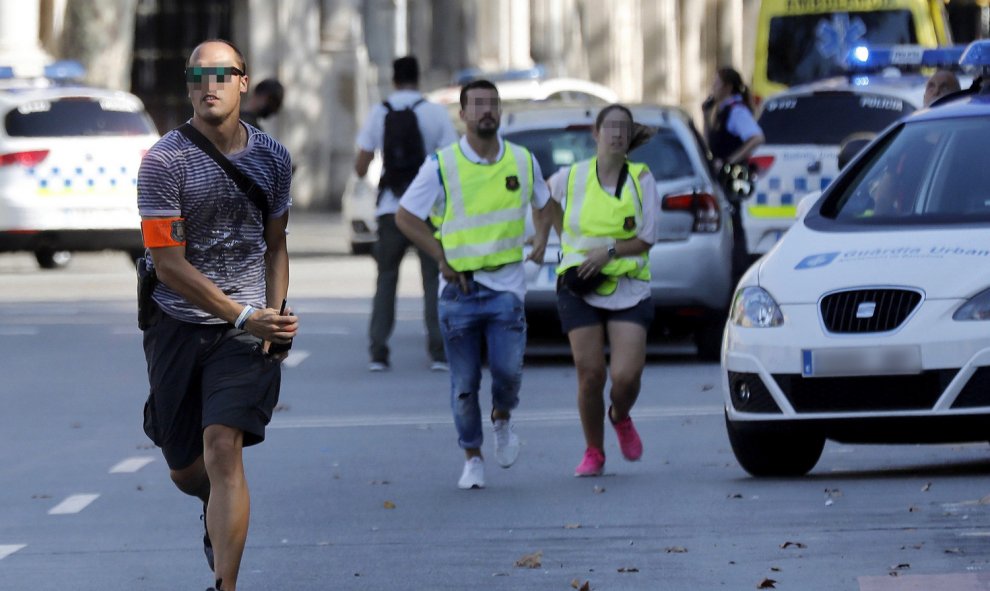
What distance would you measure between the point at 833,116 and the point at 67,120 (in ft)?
26.7

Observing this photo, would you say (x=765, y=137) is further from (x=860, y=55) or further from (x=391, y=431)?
(x=391, y=431)

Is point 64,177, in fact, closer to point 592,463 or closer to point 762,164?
point 762,164

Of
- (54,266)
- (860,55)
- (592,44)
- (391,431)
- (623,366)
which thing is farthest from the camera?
(592,44)

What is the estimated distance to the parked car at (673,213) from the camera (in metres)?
15.5

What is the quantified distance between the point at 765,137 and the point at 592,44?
48.4 meters

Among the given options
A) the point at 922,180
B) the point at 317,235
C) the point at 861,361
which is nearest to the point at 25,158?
the point at 317,235

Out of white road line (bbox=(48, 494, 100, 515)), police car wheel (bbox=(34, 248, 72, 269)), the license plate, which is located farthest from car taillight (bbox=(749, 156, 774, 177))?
police car wheel (bbox=(34, 248, 72, 269))

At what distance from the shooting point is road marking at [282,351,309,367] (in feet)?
53.4

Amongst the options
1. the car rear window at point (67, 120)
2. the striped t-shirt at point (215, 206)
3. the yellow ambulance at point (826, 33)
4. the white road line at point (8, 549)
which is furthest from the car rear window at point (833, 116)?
the striped t-shirt at point (215, 206)

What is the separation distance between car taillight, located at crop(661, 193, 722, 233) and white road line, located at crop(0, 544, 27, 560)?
714 centimetres

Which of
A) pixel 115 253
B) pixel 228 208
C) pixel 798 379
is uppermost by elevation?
pixel 228 208

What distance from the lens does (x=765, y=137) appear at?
749 inches

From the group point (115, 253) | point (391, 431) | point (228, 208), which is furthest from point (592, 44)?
point (228, 208)

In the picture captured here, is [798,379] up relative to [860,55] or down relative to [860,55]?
down
